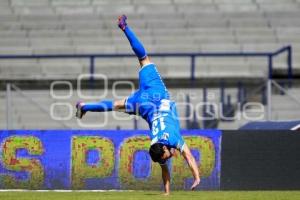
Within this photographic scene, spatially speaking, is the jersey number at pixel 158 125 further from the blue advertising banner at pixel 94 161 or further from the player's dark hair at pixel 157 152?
the blue advertising banner at pixel 94 161

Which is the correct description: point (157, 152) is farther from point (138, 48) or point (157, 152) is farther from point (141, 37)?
point (141, 37)

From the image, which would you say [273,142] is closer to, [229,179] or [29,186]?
[229,179]

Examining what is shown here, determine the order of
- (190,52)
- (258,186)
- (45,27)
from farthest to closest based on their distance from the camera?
(45,27) → (190,52) → (258,186)

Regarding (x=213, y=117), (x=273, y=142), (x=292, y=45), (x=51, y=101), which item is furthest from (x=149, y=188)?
(x=292, y=45)

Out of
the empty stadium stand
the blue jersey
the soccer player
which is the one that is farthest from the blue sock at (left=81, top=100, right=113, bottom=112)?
the empty stadium stand

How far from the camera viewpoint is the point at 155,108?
1115 centimetres

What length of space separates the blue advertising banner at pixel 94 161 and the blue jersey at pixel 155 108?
8.42 ft

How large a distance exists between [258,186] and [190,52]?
628 cm

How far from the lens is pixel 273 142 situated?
13.5 metres

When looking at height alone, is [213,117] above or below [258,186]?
above

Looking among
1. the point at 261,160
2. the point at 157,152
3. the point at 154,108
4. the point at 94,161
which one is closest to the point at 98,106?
the point at 154,108

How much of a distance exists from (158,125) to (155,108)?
0.87 feet

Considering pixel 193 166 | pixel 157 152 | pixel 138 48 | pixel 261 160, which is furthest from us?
pixel 261 160

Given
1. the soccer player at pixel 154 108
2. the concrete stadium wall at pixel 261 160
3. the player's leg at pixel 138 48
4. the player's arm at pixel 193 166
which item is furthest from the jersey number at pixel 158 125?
the concrete stadium wall at pixel 261 160
